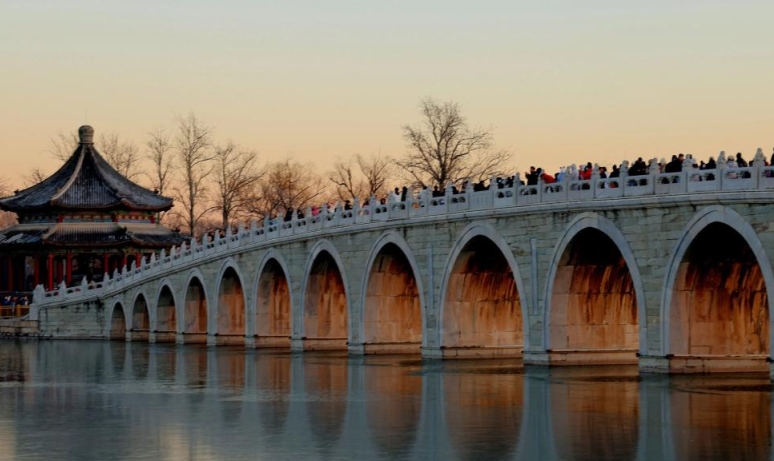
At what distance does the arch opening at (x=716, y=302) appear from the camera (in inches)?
1289

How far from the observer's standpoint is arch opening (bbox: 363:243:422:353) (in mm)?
45062

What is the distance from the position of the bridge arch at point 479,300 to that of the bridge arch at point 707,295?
7727mm

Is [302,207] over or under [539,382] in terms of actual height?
over

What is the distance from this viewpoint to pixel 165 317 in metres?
62.4

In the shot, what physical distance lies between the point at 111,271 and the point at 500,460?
191 feet

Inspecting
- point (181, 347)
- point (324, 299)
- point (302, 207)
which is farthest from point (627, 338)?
point (302, 207)

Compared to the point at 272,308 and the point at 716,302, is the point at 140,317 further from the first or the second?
the point at 716,302

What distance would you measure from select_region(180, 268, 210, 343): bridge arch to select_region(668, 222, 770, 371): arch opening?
28514mm

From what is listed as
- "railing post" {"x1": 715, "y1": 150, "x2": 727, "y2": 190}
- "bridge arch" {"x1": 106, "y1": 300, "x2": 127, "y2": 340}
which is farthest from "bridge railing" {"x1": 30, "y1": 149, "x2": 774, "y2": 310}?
"bridge arch" {"x1": 106, "y1": 300, "x2": 127, "y2": 340}

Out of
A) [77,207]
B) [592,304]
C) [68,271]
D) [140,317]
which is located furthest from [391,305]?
[77,207]

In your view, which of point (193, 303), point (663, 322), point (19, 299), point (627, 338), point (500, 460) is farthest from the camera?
point (19, 299)

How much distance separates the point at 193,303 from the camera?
59.8 meters

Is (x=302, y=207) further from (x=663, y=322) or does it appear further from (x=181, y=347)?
(x=663, y=322)

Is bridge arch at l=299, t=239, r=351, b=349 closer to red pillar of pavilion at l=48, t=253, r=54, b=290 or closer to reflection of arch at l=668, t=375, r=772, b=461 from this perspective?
reflection of arch at l=668, t=375, r=772, b=461
